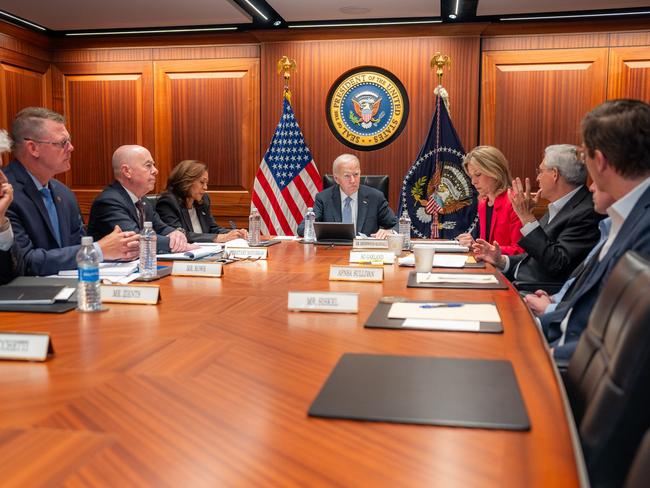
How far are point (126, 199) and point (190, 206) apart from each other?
45.3 inches

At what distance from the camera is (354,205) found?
15.9 feet

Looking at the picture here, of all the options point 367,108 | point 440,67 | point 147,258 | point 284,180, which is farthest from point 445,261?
point 367,108

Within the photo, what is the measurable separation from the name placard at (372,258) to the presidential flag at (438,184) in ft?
9.08

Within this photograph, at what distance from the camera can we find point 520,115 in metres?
5.89

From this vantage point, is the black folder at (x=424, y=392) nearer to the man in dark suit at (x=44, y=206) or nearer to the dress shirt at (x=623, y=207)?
the dress shirt at (x=623, y=207)

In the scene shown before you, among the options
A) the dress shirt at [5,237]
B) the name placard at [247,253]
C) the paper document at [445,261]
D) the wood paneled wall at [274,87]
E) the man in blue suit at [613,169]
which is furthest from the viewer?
the wood paneled wall at [274,87]

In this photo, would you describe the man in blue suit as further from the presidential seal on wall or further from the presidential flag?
the presidential seal on wall

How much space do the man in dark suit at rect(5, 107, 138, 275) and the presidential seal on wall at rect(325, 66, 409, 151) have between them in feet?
11.2

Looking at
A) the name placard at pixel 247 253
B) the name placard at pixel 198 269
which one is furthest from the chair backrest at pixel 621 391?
the name placard at pixel 247 253

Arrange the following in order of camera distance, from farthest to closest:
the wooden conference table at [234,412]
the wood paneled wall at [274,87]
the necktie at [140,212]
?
the wood paneled wall at [274,87], the necktie at [140,212], the wooden conference table at [234,412]

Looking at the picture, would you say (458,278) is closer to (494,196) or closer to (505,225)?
(505,225)

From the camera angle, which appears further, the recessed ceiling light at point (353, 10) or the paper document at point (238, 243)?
the recessed ceiling light at point (353, 10)

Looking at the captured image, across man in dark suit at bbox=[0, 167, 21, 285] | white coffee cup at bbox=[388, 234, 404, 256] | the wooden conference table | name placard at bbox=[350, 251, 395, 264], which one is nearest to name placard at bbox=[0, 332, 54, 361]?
the wooden conference table

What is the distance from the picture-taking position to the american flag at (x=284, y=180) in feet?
19.6
